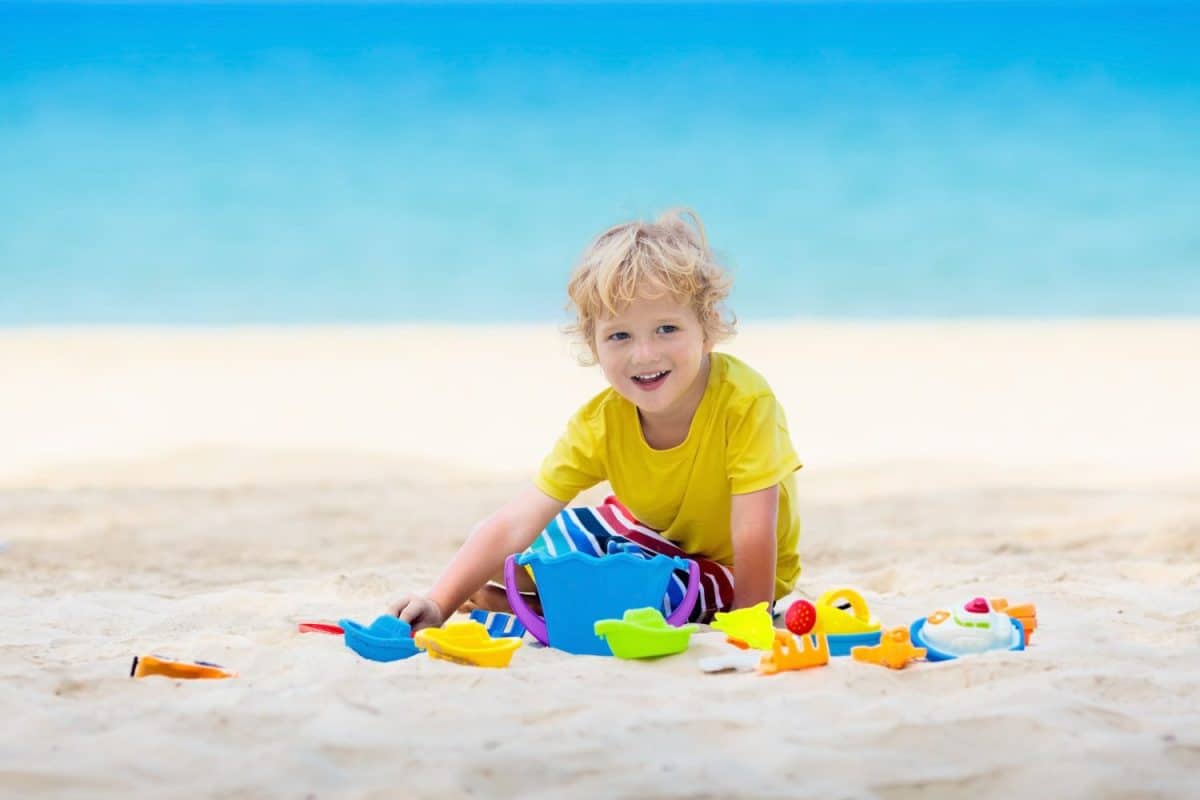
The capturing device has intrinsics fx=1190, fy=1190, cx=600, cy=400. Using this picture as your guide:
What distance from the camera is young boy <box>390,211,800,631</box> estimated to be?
8.92 ft

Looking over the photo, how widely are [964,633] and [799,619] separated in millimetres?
314

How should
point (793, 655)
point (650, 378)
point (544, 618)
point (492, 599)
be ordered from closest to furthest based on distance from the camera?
point (793, 655) < point (544, 618) < point (650, 378) < point (492, 599)

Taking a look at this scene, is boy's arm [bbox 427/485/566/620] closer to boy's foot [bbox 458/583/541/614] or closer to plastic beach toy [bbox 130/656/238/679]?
boy's foot [bbox 458/583/541/614]

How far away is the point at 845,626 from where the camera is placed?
89.6 inches

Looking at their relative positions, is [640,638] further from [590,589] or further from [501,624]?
[501,624]

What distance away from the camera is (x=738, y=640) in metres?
2.33

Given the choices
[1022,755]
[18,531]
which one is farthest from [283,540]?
[1022,755]

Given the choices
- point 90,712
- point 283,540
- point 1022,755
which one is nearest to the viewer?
point 1022,755

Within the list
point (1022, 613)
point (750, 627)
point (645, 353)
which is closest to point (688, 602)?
point (750, 627)

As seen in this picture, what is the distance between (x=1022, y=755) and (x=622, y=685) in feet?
2.17

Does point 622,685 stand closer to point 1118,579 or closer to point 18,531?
Answer: point 1118,579

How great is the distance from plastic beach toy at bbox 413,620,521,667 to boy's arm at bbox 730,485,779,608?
66 cm

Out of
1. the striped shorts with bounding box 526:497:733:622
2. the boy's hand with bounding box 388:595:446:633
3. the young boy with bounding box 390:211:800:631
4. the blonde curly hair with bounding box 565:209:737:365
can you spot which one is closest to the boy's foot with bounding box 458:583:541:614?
the young boy with bounding box 390:211:800:631

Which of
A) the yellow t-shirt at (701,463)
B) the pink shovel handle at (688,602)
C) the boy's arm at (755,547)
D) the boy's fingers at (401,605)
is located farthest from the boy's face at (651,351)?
the boy's fingers at (401,605)
